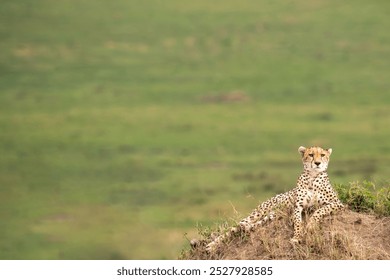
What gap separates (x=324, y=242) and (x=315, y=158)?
0.66 m

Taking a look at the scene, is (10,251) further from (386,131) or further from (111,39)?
(111,39)

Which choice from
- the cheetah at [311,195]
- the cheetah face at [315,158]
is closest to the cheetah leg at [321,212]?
the cheetah at [311,195]

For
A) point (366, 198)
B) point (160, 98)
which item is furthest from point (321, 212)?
point (160, 98)

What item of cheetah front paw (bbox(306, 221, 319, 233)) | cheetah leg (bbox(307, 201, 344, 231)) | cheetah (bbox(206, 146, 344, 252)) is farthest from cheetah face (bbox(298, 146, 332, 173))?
cheetah front paw (bbox(306, 221, 319, 233))

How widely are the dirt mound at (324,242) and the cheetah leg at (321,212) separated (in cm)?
5

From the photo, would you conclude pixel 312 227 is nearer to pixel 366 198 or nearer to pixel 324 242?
pixel 324 242

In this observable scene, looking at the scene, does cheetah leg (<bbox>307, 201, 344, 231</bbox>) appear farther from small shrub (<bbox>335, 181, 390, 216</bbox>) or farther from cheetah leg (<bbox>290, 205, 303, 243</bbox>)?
small shrub (<bbox>335, 181, 390, 216</bbox>)

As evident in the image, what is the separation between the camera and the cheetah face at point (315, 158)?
9.61 m

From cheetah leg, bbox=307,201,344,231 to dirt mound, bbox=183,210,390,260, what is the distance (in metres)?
0.05

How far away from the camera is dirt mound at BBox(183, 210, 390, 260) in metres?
9.33

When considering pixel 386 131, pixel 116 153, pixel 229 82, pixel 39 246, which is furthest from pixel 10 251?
pixel 229 82

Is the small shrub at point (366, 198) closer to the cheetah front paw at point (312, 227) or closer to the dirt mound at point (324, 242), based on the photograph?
the dirt mound at point (324, 242)

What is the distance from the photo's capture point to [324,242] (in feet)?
30.6

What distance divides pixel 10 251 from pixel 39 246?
841mm
